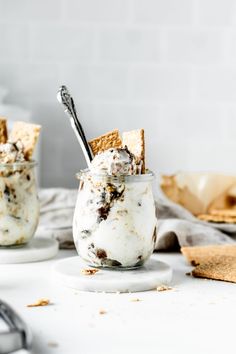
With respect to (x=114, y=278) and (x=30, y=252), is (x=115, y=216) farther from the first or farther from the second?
(x=30, y=252)

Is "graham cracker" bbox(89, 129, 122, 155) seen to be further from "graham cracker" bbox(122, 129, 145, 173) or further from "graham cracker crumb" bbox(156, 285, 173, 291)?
"graham cracker crumb" bbox(156, 285, 173, 291)

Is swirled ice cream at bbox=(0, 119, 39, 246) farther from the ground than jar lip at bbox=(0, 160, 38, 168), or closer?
closer

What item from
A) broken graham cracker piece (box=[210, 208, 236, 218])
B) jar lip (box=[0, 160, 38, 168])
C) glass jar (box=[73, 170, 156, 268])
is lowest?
broken graham cracker piece (box=[210, 208, 236, 218])

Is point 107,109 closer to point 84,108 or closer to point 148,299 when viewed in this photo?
point 84,108

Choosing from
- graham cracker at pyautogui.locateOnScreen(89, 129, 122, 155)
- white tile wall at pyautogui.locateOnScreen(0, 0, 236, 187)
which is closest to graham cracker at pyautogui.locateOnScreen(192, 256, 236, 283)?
graham cracker at pyautogui.locateOnScreen(89, 129, 122, 155)

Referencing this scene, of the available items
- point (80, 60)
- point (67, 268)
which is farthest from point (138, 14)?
point (67, 268)

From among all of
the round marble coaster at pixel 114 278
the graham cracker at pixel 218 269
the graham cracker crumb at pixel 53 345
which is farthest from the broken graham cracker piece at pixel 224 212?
the graham cracker crumb at pixel 53 345

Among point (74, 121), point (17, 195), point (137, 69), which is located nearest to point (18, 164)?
point (17, 195)
